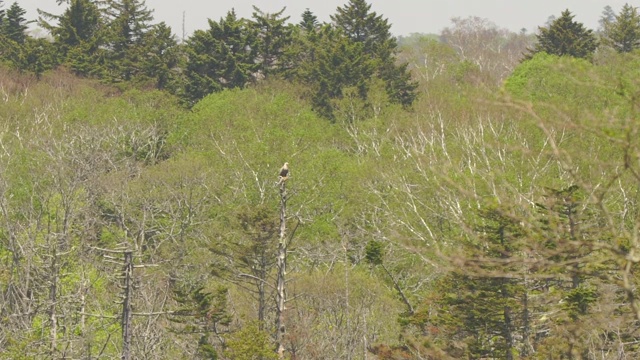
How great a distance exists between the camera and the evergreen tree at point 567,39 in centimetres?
4503

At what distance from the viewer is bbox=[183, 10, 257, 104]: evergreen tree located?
46875mm

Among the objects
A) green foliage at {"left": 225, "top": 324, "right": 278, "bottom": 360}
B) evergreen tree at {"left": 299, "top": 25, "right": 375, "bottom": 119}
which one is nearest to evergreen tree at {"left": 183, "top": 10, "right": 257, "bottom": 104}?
evergreen tree at {"left": 299, "top": 25, "right": 375, "bottom": 119}

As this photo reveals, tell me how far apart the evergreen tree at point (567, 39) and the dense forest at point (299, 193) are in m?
0.16

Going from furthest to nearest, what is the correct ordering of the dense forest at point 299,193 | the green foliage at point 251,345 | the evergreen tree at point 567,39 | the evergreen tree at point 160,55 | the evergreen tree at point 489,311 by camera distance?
the evergreen tree at point 160,55
the evergreen tree at point 567,39
the green foliage at point 251,345
the evergreen tree at point 489,311
the dense forest at point 299,193

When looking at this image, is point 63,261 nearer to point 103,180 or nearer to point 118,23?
point 103,180

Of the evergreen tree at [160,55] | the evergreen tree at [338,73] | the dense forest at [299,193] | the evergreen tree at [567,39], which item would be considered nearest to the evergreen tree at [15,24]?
the dense forest at [299,193]

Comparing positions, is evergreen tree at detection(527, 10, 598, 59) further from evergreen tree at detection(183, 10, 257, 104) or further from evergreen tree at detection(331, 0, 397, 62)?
evergreen tree at detection(183, 10, 257, 104)

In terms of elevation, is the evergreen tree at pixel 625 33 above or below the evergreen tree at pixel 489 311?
above

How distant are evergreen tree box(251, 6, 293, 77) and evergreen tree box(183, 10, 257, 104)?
650 mm

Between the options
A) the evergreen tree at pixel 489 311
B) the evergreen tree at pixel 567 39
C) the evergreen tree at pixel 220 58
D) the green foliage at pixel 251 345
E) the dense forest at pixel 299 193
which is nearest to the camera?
the dense forest at pixel 299 193

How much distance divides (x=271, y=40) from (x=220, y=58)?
311 cm

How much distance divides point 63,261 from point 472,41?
8278 cm

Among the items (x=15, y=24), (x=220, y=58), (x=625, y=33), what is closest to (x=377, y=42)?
(x=220, y=58)

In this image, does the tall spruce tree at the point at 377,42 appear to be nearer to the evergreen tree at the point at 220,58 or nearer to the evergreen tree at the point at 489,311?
the evergreen tree at the point at 220,58
